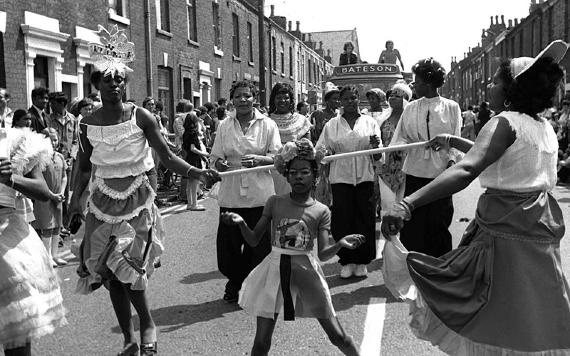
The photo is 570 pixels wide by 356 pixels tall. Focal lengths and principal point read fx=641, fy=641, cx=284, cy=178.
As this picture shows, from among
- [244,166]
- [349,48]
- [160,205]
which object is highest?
[349,48]

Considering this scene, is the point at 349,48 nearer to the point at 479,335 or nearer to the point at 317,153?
the point at 317,153

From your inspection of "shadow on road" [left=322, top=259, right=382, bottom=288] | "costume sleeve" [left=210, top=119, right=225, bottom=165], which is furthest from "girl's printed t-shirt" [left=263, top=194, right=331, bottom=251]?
"shadow on road" [left=322, top=259, right=382, bottom=288]

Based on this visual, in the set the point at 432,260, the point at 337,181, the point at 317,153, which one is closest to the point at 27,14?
the point at 337,181

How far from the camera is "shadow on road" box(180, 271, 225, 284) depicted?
6668 millimetres

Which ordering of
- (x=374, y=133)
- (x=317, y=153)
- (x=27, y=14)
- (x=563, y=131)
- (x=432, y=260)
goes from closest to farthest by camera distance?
1. (x=432, y=260)
2. (x=317, y=153)
3. (x=374, y=133)
4. (x=27, y=14)
5. (x=563, y=131)

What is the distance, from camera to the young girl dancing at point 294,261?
12.0 feet

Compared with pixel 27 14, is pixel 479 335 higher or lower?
lower

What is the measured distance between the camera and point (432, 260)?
3189 mm

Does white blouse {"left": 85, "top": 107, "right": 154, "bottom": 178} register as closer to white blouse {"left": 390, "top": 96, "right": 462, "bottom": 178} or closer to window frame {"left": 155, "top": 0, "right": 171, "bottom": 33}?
white blouse {"left": 390, "top": 96, "right": 462, "bottom": 178}

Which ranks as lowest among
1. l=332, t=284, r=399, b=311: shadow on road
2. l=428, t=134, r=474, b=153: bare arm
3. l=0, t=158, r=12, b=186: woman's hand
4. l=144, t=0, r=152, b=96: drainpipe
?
l=332, t=284, r=399, b=311: shadow on road

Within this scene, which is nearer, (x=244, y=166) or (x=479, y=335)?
(x=479, y=335)

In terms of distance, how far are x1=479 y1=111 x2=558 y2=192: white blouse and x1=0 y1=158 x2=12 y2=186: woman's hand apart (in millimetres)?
2454

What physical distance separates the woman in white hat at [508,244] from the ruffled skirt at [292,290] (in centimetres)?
70

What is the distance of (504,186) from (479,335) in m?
0.71
